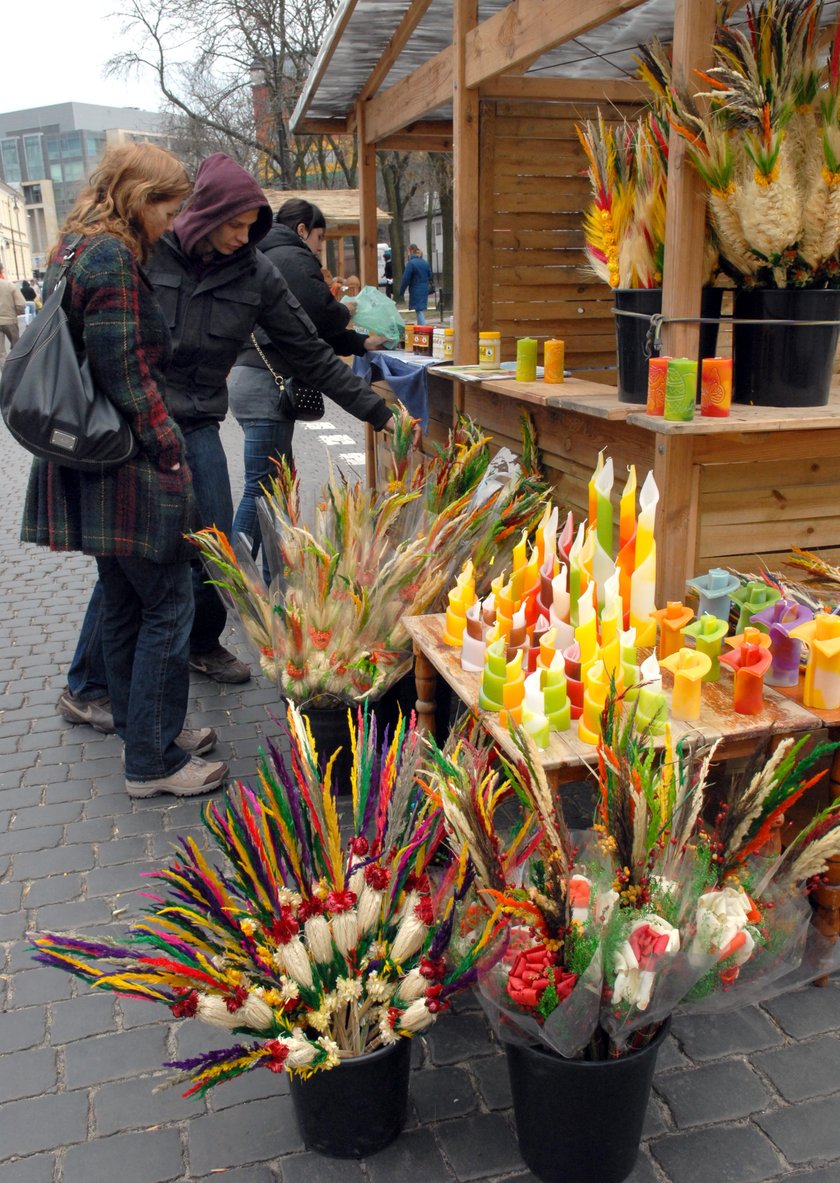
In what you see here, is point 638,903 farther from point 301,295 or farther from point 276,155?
point 276,155

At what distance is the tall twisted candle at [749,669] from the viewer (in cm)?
219

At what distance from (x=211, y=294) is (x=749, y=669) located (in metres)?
2.18

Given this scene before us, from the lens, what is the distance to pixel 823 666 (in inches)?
87.4

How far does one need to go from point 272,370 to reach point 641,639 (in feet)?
8.68

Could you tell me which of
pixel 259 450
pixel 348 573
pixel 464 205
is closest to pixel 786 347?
pixel 348 573

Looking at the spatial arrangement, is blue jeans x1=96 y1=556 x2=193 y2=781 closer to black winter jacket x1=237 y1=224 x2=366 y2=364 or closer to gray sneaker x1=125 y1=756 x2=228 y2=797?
gray sneaker x1=125 y1=756 x2=228 y2=797

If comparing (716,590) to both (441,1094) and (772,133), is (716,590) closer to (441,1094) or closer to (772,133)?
(772,133)

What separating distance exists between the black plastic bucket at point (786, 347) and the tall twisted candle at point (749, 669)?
32.1 inches

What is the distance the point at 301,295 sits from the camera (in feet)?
15.3

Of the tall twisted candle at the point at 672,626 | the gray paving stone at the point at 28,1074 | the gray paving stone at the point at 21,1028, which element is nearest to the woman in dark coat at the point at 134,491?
the gray paving stone at the point at 21,1028

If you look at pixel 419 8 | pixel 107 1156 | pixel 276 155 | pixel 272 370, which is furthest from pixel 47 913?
pixel 276 155

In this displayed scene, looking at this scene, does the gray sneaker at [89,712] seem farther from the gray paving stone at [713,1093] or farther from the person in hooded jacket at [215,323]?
the gray paving stone at [713,1093]

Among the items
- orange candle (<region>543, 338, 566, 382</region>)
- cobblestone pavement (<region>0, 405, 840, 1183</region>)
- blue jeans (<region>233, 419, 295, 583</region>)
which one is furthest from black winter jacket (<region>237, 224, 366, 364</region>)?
cobblestone pavement (<region>0, 405, 840, 1183</region>)

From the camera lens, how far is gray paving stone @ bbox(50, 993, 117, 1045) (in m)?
2.33
